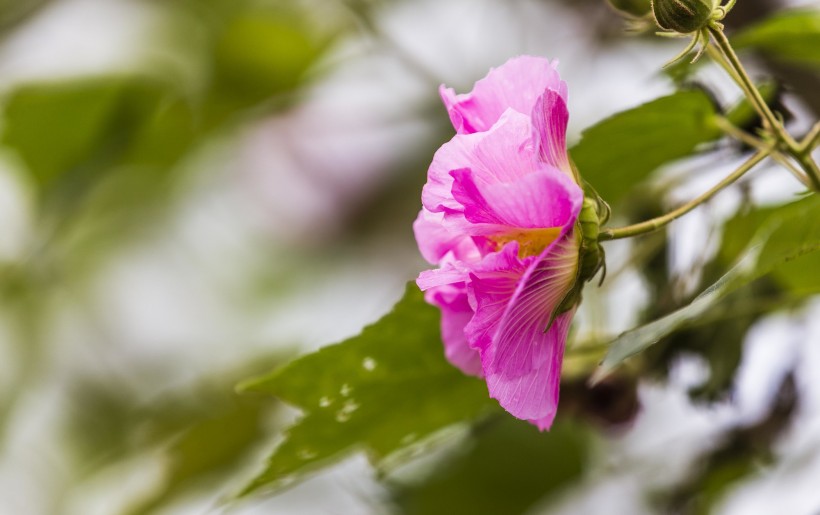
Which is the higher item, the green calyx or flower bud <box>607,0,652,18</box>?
flower bud <box>607,0,652,18</box>

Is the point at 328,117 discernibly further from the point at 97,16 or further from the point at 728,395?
the point at 728,395

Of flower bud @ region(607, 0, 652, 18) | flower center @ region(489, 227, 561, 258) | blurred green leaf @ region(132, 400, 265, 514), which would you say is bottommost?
flower center @ region(489, 227, 561, 258)

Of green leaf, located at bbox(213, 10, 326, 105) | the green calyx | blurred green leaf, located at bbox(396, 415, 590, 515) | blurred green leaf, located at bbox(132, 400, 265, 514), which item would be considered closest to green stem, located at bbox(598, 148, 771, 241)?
the green calyx

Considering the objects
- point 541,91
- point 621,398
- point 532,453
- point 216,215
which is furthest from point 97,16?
point 541,91

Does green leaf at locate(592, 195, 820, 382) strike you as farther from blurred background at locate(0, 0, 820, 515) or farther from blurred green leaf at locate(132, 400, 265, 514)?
blurred green leaf at locate(132, 400, 265, 514)

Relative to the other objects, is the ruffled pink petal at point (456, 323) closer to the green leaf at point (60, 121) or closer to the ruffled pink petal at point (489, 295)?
the ruffled pink petal at point (489, 295)

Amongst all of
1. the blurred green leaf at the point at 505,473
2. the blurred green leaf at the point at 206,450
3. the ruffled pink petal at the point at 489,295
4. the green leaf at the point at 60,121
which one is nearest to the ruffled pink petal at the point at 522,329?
the ruffled pink petal at the point at 489,295
